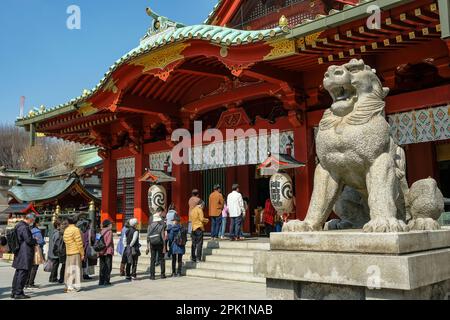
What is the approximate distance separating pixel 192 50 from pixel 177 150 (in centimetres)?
418

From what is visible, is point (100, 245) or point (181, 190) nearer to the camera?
point (100, 245)

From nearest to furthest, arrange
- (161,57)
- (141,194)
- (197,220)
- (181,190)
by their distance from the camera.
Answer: (197,220) < (161,57) < (181,190) < (141,194)

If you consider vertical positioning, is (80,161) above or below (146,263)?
above

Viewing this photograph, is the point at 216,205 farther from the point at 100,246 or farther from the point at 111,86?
the point at 111,86

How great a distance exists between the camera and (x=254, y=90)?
36.3 ft

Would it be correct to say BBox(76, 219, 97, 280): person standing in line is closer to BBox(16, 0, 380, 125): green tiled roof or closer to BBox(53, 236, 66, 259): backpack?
BBox(53, 236, 66, 259): backpack

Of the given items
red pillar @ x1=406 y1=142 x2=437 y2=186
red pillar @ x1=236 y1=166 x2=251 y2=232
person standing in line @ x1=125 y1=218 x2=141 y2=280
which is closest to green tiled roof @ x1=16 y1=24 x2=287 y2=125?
person standing in line @ x1=125 y1=218 x2=141 y2=280

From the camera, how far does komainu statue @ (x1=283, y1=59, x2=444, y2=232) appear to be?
378 centimetres

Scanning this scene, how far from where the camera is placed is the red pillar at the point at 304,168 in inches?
396

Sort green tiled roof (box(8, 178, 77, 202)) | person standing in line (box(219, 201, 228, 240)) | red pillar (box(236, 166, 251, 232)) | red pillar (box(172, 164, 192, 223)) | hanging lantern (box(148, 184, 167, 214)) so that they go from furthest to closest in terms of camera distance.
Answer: green tiled roof (box(8, 178, 77, 202))
red pillar (box(236, 166, 251, 232))
red pillar (box(172, 164, 192, 223))
hanging lantern (box(148, 184, 167, 214))
person standing in line (box(219, 201, 228, 240))

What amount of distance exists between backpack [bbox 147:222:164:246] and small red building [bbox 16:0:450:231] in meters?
3.37

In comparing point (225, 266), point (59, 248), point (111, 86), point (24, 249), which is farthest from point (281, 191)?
point (111, 86)

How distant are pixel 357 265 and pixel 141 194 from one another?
1153cm

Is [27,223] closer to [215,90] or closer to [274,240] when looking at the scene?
[274,240]
